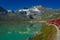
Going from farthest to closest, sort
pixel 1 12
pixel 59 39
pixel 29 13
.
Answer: pixel 1 12, pixel 29 13, pixel 59 39

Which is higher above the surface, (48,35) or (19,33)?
(48,35)

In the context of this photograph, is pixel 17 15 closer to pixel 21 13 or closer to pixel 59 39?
pixel 21 13

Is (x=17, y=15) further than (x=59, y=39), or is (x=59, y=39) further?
(x=17, y=15)

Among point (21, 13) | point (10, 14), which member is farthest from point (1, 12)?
point (21, 13)

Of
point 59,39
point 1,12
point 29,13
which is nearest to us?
point 59,39

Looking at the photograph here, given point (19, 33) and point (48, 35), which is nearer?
point (48, 35)

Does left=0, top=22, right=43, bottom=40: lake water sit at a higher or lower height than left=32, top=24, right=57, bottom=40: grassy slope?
lower

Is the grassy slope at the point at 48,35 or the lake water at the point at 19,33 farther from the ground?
the grassy slope at the point at 48,35

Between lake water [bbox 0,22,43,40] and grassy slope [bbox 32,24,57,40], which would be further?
lake water [bbox 0,22,43,40]

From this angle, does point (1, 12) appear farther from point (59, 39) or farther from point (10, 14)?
point (59, 39)

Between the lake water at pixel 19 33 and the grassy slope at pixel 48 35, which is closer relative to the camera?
the grassy slope at pixel 48 35

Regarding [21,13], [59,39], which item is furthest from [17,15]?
[59,39]

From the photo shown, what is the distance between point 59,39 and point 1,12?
2602 inches

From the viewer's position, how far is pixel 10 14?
6856cm
